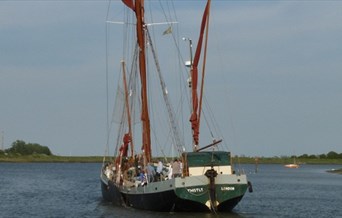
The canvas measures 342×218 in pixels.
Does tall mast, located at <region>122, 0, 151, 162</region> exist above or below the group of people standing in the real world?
above

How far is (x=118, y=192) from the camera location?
63.0 meters

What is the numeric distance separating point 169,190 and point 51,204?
20.7 m

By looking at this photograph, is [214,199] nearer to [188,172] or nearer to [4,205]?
[188,172]

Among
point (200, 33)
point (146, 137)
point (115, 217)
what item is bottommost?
point (115, 217)

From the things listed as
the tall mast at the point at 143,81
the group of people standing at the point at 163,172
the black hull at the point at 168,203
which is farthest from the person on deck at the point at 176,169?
the tall mast at the point at 143,81

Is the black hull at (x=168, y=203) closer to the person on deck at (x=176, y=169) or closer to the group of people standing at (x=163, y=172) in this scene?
the group of people standing at (x=163, y=172)

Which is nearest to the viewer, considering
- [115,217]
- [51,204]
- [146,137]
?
[115,217]

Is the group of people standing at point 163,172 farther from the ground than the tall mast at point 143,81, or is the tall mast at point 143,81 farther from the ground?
the tall mast at point 143,81

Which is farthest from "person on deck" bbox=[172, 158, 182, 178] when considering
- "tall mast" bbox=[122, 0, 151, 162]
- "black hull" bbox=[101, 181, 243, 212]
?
"tall mast" bbox=[122, 0, 151, 162]

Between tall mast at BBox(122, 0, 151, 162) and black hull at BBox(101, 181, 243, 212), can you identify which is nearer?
black hull at BBox(101, 181, 243, 212)

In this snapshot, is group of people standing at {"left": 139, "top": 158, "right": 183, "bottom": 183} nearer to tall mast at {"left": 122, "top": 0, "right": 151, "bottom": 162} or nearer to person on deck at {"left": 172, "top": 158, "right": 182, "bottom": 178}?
person on deck at {"left": 172, "top": 158, "right": 182, "bottom": 178}

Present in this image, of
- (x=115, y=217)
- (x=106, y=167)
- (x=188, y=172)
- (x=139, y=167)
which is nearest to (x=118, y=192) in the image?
(x=139, y=167)

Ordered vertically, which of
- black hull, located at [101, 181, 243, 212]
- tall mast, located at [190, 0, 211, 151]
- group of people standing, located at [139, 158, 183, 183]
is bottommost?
black hull, located at [101, 181, 243, 212]

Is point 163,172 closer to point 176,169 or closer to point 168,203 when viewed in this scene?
point 176,169
